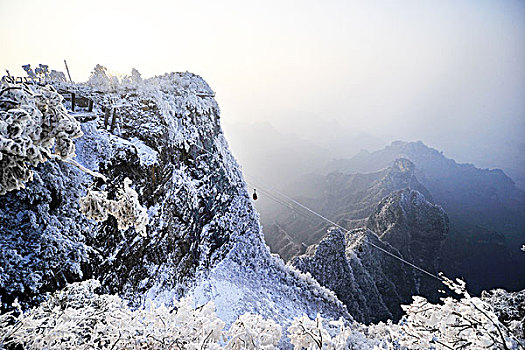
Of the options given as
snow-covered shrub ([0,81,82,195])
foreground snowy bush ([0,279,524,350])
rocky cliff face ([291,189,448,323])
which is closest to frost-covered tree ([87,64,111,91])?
foreground snowy bush ([0,279,524,350])

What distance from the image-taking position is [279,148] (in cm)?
19775

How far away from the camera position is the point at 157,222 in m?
12.0

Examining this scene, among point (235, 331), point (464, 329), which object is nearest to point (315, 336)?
point (235, 331)

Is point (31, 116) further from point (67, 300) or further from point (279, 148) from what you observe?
point (279, 148)

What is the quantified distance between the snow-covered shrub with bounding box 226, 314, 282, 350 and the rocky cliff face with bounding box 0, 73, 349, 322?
19.4 feet

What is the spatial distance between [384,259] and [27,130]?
43.5 m

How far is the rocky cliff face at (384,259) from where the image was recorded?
98.7 feet

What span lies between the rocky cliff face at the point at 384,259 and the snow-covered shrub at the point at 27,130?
93.8ft

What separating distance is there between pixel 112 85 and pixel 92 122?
4634mm

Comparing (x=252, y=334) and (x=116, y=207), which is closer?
(x=116, y=207)

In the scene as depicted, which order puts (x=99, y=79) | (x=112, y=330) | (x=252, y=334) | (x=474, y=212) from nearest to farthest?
1. (x=112, y=330)
2. (x=252, y=334)
3. (x=99, y=79)
4. (x=474, y=212)

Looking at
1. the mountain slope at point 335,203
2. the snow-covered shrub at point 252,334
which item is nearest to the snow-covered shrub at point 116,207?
the snow-covered shrub at point 252,334

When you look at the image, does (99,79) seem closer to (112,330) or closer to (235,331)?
(112,330)

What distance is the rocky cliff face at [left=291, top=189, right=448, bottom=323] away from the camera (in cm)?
3008
